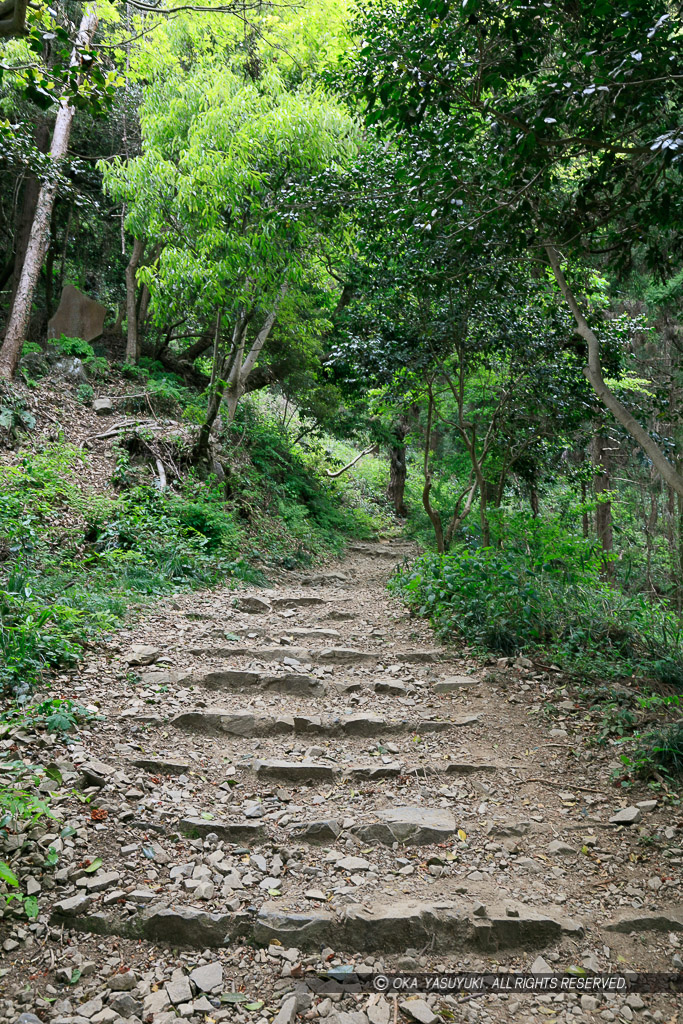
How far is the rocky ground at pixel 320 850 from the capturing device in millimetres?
2352

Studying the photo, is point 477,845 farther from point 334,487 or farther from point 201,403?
point 334,487

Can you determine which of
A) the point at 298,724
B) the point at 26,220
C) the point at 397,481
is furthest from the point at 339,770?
the point at 397,481

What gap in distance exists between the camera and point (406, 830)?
3.29m

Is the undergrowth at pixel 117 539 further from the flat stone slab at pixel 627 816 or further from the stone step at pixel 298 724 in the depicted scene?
the flat stone slab at pixel 627 816

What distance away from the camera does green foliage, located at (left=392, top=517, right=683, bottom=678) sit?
4977 millimetres

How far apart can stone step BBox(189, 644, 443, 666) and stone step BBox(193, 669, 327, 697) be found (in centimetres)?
46

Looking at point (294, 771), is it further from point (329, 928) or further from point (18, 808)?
point (18, 808)

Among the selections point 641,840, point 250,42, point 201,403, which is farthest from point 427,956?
point 250,42

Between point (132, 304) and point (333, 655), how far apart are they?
9.55 metres

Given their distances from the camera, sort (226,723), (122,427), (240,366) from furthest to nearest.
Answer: (240,366) < (122,427) < (226,723)

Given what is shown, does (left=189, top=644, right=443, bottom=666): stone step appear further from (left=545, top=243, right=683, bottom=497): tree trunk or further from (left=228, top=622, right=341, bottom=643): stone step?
(left=545, top=243, right=683, bottom=497): tree trunk

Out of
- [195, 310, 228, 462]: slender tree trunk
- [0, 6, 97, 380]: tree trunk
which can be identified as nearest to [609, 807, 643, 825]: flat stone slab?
[195, 310, 228, 462]: slender tree trunk

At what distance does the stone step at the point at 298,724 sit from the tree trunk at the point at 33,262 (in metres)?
7.02

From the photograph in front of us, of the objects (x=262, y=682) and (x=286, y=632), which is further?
(x=286, y=632)
